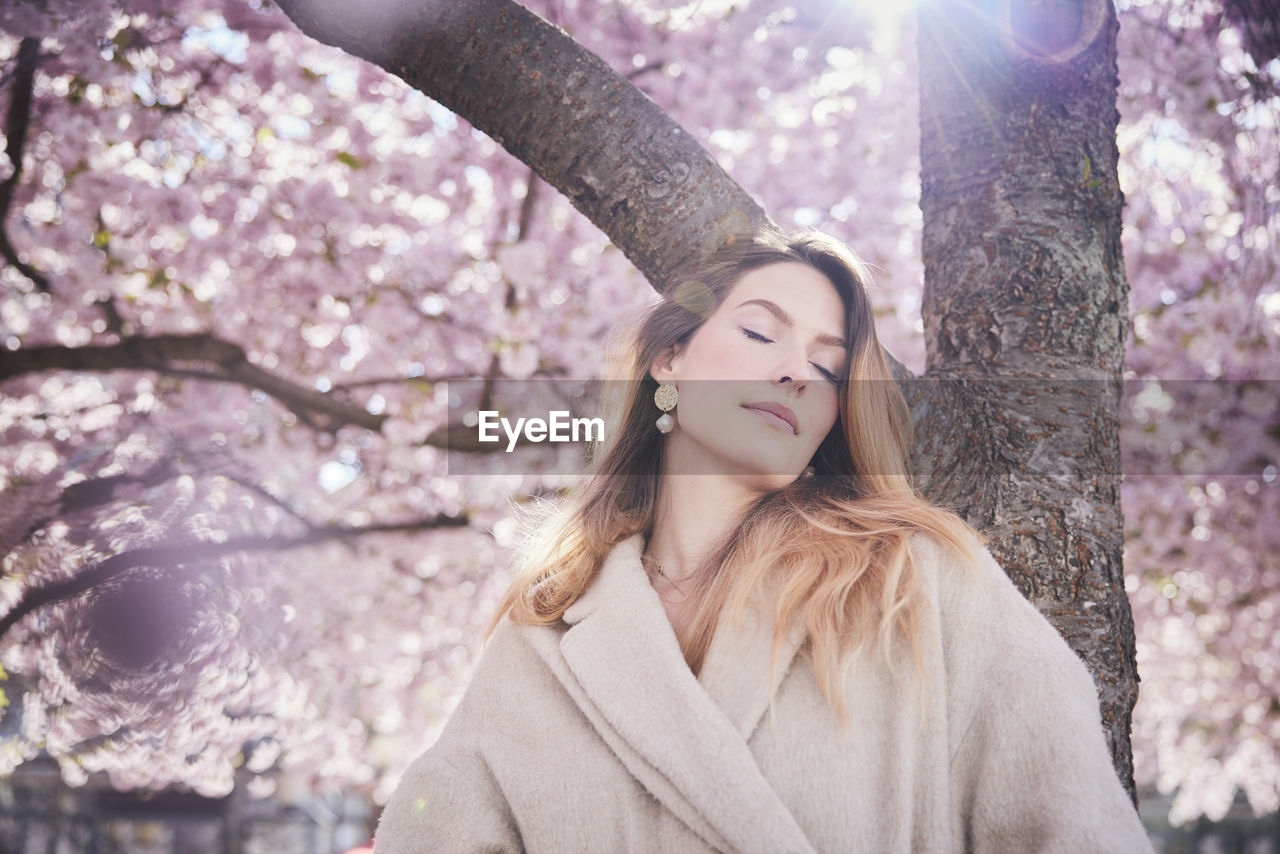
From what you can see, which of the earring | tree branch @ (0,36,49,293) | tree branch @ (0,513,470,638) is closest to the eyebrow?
the earring

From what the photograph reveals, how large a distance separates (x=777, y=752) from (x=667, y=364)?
1.08 metres

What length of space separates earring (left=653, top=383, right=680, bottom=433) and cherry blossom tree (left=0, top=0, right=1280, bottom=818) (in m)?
2.90

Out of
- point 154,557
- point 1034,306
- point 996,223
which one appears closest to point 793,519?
point 1034,306

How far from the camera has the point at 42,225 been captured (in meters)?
5.80

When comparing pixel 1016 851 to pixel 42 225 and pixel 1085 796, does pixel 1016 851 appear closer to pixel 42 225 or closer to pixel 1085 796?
pixel 1085 796

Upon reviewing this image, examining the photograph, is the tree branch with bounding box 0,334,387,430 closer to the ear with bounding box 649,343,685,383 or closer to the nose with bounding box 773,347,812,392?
the ear with bounding box 649,343,685,383

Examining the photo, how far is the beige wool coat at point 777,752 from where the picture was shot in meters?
1.45

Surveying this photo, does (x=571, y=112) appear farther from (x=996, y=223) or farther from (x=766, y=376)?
(x=996, y=223)

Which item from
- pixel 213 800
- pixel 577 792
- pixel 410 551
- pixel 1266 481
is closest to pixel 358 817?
pixel 213 800

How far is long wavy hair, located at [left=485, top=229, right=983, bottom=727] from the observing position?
1689mm

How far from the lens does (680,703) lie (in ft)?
5.52

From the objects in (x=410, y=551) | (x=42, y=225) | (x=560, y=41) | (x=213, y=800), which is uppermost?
(x=42, y=225)

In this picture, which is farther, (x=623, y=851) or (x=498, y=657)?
(x=498, y=657)

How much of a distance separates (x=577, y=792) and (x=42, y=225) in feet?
20.2
